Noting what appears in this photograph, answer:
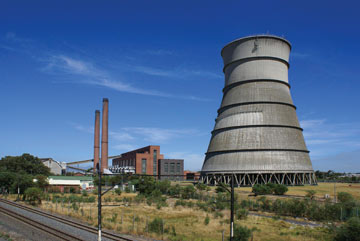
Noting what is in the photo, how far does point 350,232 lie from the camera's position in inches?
851

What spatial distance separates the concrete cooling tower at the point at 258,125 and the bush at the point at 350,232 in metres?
37.8

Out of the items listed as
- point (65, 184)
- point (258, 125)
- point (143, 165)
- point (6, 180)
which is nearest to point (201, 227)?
point (258, 125)

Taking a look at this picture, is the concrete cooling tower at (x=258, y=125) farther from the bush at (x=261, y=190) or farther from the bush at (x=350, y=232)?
the bush at (x=350, y=232)

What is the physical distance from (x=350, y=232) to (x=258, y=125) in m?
42.9

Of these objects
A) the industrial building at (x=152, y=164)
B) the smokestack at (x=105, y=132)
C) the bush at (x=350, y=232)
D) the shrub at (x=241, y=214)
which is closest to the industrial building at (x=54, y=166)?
the industrial building at (x=152, y=164)

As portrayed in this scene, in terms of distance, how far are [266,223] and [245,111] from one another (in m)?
38.3

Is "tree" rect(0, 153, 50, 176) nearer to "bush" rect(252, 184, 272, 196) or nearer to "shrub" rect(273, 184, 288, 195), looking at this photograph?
"bush" rect(252, 184, 272, 196)

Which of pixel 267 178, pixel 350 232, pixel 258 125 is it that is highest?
pixel 258 125

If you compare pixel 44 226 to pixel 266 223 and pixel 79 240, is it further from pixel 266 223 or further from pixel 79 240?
pixel 266 223

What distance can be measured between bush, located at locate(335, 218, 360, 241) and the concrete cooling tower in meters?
37.8

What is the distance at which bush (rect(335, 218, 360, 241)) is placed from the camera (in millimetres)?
21197

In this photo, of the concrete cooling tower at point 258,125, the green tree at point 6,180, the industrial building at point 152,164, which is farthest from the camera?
the industrial building at point 152,164

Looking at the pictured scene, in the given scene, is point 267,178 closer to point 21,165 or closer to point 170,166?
point 170,166

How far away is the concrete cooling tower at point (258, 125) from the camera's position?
203 feet
